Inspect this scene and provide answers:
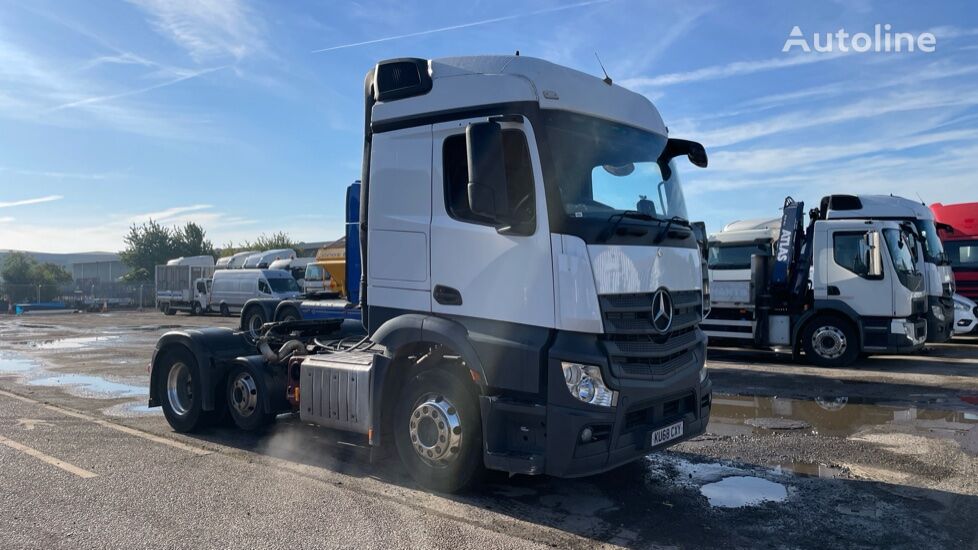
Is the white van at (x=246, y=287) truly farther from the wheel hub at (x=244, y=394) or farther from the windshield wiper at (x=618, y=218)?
the windshield wiper at (x=618, y=218)

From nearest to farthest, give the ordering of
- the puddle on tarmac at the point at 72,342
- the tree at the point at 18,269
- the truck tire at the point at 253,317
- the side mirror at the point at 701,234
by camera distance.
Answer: the side mirror at the point at 701,234
the truck tire at the point at 253,317
the puddle on tarmac at the point at 72,342
the tree at the point at 18,269

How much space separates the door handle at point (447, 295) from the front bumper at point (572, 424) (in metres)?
0.79

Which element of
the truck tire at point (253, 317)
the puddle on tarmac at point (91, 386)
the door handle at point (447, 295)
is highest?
→ the door handle at point (447, 295)

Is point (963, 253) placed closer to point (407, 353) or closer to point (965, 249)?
point (965, 249)

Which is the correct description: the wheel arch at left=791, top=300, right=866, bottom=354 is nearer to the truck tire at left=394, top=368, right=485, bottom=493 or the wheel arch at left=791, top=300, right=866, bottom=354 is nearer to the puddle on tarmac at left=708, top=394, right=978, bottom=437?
the puddle on tarmac at left=708, top=394, right=978, bottom=437

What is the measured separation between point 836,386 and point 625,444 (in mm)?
7336

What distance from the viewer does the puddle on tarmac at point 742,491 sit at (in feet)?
16.8

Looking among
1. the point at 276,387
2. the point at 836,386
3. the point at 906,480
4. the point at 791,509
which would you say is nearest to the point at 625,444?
the point at 791,509

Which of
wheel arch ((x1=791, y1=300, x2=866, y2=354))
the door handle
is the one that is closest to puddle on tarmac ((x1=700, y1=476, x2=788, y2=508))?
the door handle

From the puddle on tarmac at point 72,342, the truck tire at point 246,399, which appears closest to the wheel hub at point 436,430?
the truck tire at point 246,399

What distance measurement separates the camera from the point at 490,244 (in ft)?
16.2

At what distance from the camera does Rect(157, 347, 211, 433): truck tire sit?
7488 millimetres

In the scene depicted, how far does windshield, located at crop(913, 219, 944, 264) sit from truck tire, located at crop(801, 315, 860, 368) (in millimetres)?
1954

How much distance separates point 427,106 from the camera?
5.43 meters
